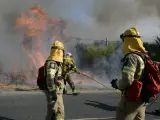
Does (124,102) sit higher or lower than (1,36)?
lower

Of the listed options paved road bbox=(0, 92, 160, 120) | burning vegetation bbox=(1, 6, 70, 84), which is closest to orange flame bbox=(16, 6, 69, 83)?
burning vegetation bbox=(1, 6, 70, 84)

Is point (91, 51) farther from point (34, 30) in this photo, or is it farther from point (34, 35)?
point (34, 30)

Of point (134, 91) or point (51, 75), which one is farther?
point (51, 75)

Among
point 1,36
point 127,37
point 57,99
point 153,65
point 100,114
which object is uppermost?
point 1,36

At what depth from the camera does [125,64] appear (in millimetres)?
4000

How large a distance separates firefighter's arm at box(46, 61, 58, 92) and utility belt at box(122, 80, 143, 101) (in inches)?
66.1

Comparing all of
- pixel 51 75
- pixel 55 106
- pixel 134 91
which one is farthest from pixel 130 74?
pixel 55 106

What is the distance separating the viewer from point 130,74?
3936 millimetres

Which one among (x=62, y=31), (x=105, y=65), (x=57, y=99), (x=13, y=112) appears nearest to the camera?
(x=57, y=99)

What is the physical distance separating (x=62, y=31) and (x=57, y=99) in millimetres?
13114

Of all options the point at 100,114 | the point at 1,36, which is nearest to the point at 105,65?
the point at 1,36

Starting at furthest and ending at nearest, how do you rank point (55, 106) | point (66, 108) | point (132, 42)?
point (66, 108)
point (55, 106)
point (132, 42)

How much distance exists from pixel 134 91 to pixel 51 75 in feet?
5.90

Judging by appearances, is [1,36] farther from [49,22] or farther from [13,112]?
[13,112]
